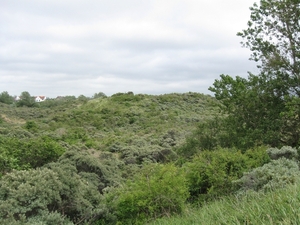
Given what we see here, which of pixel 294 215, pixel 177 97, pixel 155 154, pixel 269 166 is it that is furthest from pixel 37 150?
pixel 177 97

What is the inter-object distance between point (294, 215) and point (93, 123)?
38.7 metres

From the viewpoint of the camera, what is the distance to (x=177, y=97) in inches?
2119

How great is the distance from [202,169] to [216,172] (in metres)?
0.49

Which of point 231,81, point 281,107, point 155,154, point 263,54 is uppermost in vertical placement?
point 263,54

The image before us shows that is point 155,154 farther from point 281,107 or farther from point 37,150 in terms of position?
point 281,107

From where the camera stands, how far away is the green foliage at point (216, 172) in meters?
8.91

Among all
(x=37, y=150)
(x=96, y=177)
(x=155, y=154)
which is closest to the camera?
(x=96, y=177)

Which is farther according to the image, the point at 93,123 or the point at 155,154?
the point at 93,123

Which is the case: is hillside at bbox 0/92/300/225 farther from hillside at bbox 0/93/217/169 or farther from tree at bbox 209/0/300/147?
hillside at bbox 0/93/217/169

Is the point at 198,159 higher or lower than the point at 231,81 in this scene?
lower

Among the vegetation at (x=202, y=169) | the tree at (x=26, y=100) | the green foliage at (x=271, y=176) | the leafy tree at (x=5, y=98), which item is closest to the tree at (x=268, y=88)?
the vegetation at (x=202, y=169)

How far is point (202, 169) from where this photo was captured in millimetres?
9578

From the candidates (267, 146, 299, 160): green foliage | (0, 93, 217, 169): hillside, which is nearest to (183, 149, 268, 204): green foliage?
(267, 146, 299, 160): green foliage

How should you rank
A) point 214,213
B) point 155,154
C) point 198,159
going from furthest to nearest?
point 155,154, point 198,159, point 214,213
